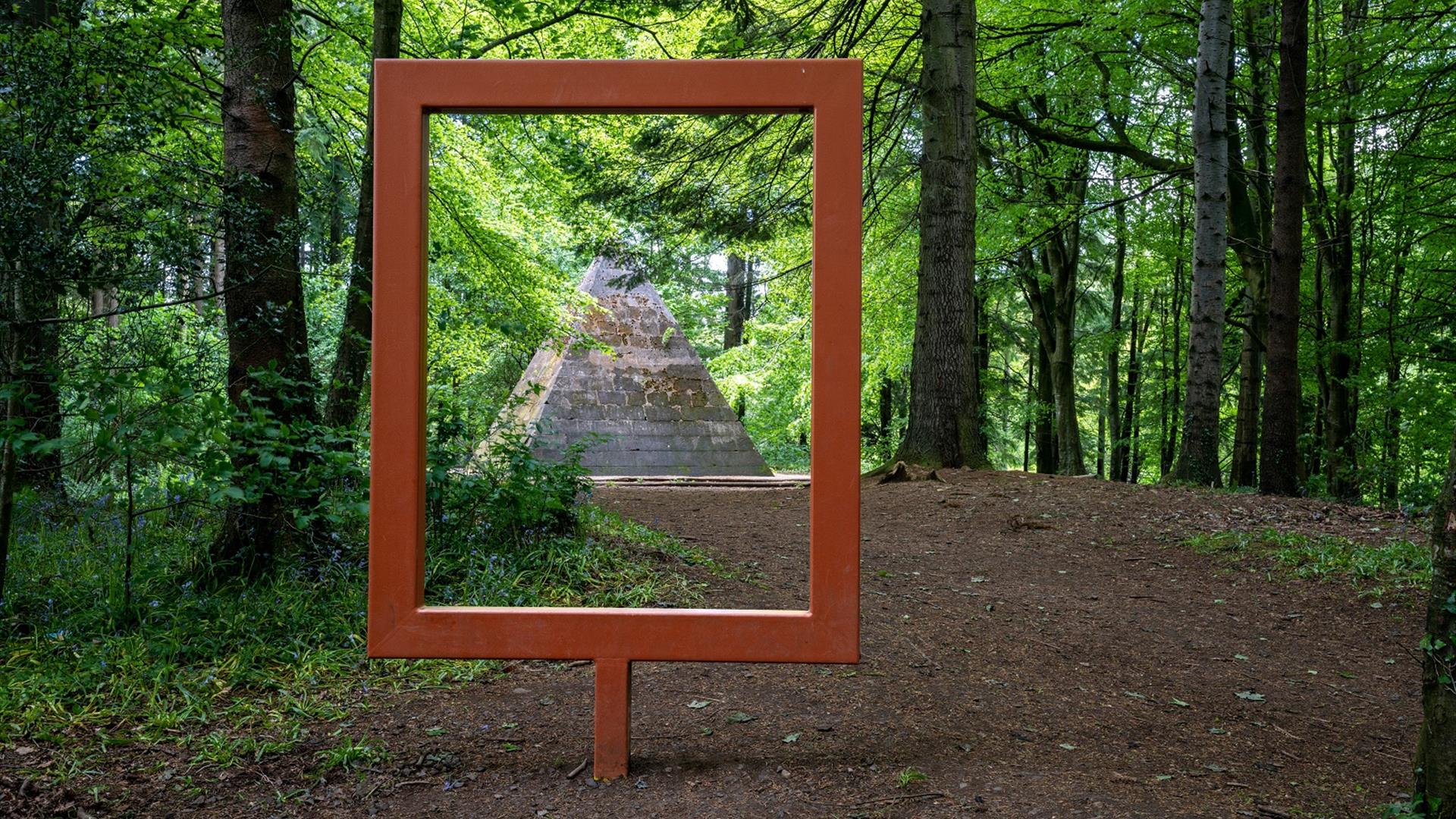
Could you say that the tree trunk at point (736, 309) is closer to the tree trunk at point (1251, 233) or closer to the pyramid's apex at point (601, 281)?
the pyramid's apex at point (601, 281)

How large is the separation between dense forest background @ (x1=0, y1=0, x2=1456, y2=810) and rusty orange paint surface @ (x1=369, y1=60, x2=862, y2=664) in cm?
119

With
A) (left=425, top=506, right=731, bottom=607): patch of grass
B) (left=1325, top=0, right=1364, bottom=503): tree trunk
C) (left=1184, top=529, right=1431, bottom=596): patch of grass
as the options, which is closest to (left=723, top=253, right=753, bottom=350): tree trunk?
(left=1325, top=0, right=1364, bottom=503): tree trunk

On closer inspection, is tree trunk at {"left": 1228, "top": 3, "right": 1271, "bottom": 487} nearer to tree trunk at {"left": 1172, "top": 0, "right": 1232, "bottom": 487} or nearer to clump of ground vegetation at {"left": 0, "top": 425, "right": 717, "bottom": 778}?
tree trunk at {"left": 1172, "top": 0, "right": 1232, "bottom": 487}

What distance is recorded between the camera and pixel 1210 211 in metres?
8.94

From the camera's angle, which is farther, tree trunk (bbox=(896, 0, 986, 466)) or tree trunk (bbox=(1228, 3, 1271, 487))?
tree trunk (bbox=(1228, 3, 1271, 487))

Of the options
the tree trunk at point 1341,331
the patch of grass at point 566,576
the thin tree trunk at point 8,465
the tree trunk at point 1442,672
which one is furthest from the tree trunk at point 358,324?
the tree trunk at point 1341,331

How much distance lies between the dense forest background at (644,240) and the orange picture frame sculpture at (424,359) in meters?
1.19

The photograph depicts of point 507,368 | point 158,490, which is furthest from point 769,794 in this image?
point 507,368

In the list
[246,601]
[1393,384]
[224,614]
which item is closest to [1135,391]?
[1393,384]

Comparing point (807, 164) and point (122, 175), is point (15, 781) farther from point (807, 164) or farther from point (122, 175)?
point (807, 164)

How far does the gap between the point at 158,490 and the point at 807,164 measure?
7.29 m

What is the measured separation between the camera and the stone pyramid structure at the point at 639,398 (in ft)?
38.6

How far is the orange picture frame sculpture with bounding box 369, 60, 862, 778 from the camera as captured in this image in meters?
2.69

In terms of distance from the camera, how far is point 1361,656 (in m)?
4.14
